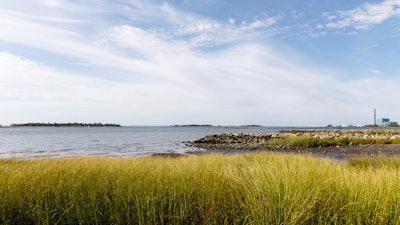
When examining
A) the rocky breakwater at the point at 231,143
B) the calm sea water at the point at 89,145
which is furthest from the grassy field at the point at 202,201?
the rocky breakwater at the point at 231,143

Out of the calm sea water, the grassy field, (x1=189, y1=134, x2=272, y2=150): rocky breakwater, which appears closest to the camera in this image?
the grassy field

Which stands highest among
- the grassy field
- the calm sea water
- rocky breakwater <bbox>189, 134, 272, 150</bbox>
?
the grassy field

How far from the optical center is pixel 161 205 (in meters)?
3.50

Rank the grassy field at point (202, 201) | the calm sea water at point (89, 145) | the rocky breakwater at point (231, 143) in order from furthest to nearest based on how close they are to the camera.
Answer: the rocky breakwater at point (231, 143), the calm sea water at point (89, 145), the grassy field at point (202, 201)

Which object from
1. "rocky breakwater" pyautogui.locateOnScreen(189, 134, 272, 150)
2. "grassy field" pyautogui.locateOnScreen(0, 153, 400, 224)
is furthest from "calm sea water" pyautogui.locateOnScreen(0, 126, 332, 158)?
"grassy field" pyautogui.locateOnScreen(0, 153, 400, 224)

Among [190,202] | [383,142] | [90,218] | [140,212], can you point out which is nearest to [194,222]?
[190,202]

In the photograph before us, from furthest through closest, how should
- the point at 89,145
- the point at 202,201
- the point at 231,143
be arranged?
the point at 89,145, the point at 231,143, the point at 202,201

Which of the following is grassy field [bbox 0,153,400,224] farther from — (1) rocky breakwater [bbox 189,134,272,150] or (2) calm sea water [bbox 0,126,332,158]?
(1) rocky breakwater [bbox 189,134,272,150]

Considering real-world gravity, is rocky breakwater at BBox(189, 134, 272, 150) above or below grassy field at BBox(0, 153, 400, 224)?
below

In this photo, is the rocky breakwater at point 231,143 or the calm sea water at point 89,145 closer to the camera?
the calm sea water at point 89,145

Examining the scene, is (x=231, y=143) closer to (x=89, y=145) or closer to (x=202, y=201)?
(x=89, y=145)

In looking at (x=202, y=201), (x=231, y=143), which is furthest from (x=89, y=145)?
(x=202, y=201)

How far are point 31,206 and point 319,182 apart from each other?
3.98m

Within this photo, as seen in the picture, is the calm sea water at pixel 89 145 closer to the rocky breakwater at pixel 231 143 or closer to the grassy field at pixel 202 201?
the rocky breakwater at pixel 231 143
